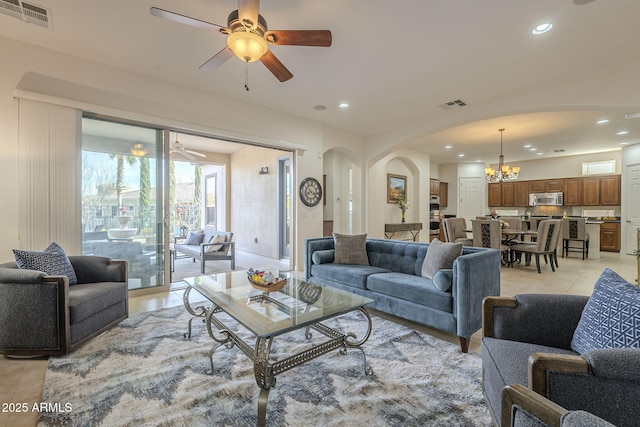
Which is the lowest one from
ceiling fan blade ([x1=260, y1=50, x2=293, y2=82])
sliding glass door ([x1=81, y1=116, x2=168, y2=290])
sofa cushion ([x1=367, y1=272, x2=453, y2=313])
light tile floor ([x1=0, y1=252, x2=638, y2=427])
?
light tile floor ([x1=0, y1=252, x2=638, y2=427])

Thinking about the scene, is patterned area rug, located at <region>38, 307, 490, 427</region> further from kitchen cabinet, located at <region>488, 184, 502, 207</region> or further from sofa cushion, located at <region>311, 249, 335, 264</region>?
kitchen cabinet, located at <region>488, 184, 502, 207</region>

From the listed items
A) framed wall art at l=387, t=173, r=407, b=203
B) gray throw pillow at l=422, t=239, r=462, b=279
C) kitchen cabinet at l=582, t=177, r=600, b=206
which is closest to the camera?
gray throw pillow at l=422, t=239, r=462, b=279

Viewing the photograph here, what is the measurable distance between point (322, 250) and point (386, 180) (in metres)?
4.31

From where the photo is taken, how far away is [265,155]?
23.9 feet

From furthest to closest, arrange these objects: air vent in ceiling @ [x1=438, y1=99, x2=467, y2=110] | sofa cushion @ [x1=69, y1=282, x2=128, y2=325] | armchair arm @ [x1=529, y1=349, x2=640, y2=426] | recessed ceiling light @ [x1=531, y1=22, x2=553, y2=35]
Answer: air vent in ceiling @ [x1=438, y1=99, x2=467, y2=110] < recessed ceiling light @ [x1=531, y1=22, x2=553, y2=35] < sofa cushion @ [x1=69, y1=282, x2=128, y2=325] < armchair arm @ [x1=529, y1=349, x2=640, y2=426]

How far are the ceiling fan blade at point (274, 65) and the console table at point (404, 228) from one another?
5341mm

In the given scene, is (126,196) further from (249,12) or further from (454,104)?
(454,104)

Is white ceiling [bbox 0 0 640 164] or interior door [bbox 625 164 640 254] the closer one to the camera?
white ceiling [bbox 0 0 640 164]

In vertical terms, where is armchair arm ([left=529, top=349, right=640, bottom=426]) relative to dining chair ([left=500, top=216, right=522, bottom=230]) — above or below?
below

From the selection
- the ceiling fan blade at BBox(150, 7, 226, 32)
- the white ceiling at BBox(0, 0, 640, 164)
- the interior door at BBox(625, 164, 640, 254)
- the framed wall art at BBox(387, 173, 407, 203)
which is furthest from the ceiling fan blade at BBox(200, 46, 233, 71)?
the interior door at BBox(625, 164, 640, 254)

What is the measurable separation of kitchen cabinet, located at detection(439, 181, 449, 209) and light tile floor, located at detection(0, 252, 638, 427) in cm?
390

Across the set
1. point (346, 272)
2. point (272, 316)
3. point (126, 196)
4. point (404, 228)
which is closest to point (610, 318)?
point (272, 316)

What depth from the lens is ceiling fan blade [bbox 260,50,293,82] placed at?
2.47 metres

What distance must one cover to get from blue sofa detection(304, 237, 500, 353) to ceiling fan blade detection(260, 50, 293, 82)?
7.31ft
